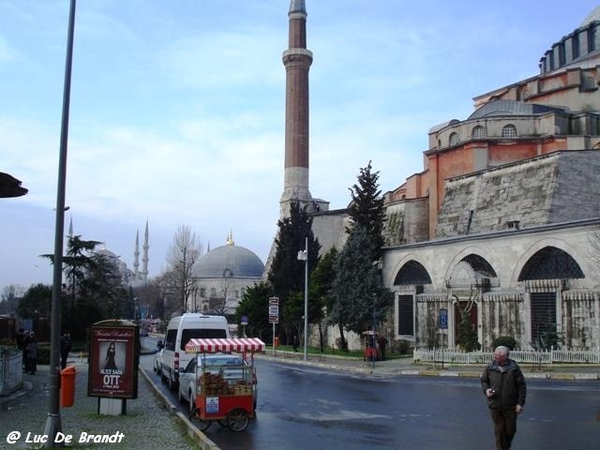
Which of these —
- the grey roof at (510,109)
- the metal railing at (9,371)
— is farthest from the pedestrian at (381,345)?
the grey roof at (510,109)

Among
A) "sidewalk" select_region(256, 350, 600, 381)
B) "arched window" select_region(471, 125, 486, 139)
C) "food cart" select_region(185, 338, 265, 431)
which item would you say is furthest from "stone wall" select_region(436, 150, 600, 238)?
"food cart" select_region(185, 338, 265, 431)

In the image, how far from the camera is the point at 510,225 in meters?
34.9

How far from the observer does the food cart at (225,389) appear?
12.0 m

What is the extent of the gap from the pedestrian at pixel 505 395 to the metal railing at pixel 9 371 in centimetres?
1159

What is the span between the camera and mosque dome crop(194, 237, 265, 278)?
109 meters

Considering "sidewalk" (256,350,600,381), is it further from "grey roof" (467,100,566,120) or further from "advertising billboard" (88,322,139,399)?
Result: "grey roof" (467,100,566,120)

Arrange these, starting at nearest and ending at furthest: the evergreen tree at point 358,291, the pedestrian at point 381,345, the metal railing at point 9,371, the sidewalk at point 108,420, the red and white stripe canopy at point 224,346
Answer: the sidewalk at point 108,420
the red and white stripe canopy at point 224,346
the metal railing at point 9,371
the pedestrian at point 381,345
the evergreen tree at point 358,291

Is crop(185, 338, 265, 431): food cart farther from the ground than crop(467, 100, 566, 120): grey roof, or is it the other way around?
crop(467, 100, 566, 120): grey roof

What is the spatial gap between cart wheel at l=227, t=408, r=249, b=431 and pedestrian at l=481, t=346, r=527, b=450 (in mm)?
5411

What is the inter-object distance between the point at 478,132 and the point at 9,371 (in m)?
36.2

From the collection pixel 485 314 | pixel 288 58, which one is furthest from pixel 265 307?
pixel 288 58

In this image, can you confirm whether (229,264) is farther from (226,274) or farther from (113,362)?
(113,362)

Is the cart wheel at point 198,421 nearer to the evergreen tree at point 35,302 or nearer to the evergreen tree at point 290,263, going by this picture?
the evergreen tree at point 290,263

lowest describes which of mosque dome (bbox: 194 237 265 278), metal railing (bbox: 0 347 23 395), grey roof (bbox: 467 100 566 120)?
metal railing (bbox: 0 347 23 395)
